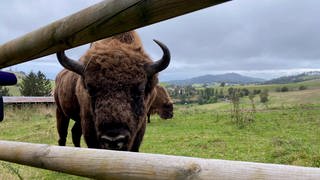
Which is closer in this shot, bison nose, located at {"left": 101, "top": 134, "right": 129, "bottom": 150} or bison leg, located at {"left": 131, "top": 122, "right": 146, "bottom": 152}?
bison nose, located at {"left": 101, "top": 134, "right": 129, "bottom": 150}

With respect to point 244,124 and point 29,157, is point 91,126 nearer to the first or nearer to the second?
point 29,157

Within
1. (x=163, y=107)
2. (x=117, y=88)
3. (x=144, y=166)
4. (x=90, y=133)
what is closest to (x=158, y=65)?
(x=117, y=88)

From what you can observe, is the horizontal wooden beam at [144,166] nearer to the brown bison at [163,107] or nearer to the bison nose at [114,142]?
the bison nose at [114,142]

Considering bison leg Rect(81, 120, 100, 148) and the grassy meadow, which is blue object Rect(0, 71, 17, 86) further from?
bison leg Rect(81, 120, 100, 148)

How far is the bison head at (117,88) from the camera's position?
5.04 m

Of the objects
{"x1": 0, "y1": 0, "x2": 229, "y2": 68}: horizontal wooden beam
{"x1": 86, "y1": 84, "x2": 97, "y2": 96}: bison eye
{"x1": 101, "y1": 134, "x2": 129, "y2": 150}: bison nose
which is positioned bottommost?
{"x1": 101, "y1": 134, "x2": 129, "y2": 150}: bison nose

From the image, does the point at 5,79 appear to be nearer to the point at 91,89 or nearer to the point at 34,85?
the point at 91,89

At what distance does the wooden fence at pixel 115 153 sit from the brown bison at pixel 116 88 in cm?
262

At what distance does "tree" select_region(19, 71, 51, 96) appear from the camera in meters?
40.0

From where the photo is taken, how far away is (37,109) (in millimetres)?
26500

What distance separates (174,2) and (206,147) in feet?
29.4

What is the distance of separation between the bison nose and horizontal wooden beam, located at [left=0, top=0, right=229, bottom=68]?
2.45 meters

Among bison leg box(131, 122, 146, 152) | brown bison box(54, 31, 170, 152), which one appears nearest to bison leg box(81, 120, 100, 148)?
brown bison box(54, 31, 170, 152)

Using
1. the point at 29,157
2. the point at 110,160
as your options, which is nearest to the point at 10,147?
the point at 29,157
